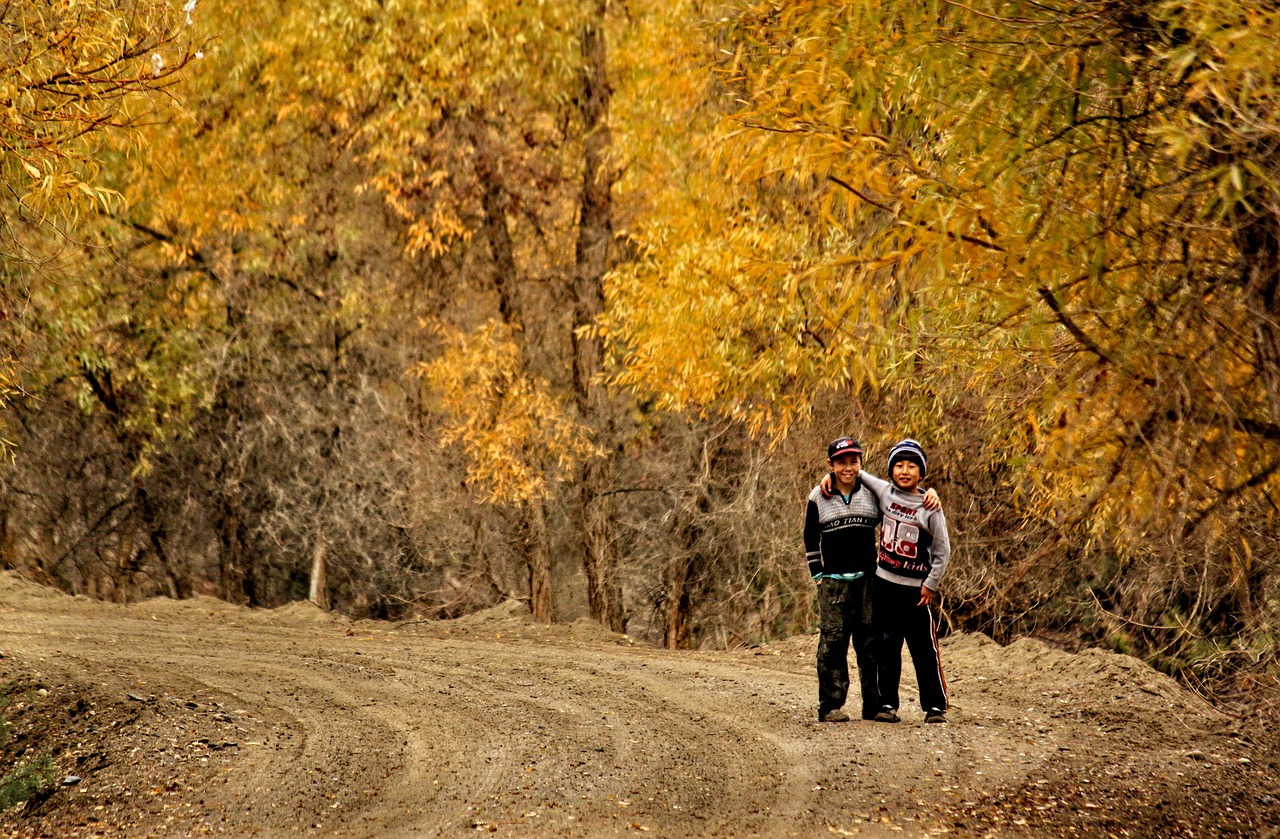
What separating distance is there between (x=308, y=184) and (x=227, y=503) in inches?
222

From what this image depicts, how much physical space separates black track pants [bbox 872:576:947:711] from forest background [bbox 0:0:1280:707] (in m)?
0.71

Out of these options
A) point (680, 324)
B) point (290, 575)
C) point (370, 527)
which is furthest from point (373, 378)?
point (680, 324)

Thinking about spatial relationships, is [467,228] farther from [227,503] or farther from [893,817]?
[893,817]

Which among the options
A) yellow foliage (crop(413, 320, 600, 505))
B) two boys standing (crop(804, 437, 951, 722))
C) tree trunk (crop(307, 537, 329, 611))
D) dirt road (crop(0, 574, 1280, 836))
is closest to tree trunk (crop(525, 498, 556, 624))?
yellow foliage (crop(413, 320, 600, 505))

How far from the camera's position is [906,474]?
776cm

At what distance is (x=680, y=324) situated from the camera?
12.0m

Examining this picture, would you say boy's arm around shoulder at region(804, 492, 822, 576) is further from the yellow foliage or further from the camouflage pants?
the yellow foliage

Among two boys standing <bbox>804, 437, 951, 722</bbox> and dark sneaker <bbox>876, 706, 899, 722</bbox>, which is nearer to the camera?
two boys standing <bbox>804, 437, 951, 722</bbox>

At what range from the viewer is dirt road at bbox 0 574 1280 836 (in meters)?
6.11

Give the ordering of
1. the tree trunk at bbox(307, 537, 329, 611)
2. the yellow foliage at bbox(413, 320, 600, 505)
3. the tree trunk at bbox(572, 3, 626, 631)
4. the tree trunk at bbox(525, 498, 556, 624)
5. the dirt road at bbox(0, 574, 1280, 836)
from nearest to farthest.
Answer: the dirt road at bbox(0, 574, 1280, 836) < the yellow foliage at bbox(413, 320, 600, 505) < the tree trunk at bbox(572, 3, 626, 631) < the tree trunk at bbox(525, 498, 556, 624) < the tree trunk at bbox(307, 537, 329, 611)

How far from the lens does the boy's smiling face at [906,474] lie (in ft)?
25.5

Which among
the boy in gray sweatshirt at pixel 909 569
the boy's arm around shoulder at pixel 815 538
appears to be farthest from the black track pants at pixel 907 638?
the boy's arm around shoulder at pixel 815 538

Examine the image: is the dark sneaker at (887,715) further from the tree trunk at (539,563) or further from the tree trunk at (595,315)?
Result: the tree trunk at (539,563)

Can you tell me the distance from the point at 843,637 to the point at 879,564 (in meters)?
0.50
